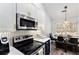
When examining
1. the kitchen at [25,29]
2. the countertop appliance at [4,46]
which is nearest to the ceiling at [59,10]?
the kitchen at [25,29]

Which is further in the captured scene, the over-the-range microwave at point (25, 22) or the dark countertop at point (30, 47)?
the over-the-range microwave at point (25, 22)

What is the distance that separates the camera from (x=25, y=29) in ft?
4.17

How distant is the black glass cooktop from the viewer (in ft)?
3.74

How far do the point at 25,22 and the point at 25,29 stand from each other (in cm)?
11

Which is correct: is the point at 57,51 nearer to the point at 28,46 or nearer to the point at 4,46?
Result: the point at 28,46

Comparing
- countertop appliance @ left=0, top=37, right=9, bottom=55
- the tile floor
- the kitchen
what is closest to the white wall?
the kitchen

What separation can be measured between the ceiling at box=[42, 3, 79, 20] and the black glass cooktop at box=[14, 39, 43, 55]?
0.47m

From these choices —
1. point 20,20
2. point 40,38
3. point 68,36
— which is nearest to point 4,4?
point 20,20

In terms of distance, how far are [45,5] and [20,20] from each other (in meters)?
0.43

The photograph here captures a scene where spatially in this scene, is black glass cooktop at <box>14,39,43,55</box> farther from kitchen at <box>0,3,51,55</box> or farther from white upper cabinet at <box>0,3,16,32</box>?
white upper cabinet at <box>0,3,16,32</box>

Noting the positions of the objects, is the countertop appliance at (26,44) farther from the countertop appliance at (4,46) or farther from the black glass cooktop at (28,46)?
the countertop appliance at (4,46)

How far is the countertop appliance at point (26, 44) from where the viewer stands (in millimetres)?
1147

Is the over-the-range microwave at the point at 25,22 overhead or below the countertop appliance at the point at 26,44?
overhead

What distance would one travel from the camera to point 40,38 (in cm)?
131
